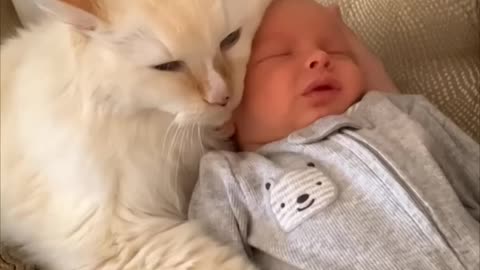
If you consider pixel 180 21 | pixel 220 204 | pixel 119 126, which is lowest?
pixel 220 204

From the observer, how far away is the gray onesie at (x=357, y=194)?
888 millimetres

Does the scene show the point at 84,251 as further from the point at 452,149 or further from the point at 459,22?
the point at 459,22

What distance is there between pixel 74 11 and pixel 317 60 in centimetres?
34

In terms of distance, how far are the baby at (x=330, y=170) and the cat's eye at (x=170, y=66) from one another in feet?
0.54

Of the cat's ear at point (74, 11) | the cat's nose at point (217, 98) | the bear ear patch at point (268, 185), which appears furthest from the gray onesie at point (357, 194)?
the cat's ear at point (74, 11)

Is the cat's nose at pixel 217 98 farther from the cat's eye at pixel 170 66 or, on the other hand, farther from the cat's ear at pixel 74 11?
the cat's ear at pixel 74 11

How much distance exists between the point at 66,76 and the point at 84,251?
0.71 ft

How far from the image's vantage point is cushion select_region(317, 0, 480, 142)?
1.21 metres

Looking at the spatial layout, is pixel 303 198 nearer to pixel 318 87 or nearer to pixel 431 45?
pixel 318 87

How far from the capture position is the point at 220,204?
0.96 meters

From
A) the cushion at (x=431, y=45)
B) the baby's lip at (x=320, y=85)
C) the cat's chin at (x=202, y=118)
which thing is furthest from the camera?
the cushion at (x=431, y=45)

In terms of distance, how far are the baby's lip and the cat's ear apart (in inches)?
12.2

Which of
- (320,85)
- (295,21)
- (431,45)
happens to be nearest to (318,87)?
(320,85)

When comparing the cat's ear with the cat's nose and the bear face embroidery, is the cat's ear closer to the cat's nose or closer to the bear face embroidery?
the cat's nose
